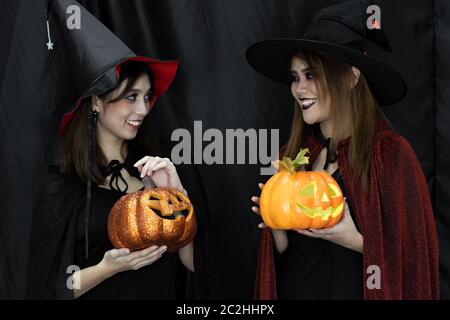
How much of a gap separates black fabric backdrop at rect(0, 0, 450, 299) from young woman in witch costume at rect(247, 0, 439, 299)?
0.62m

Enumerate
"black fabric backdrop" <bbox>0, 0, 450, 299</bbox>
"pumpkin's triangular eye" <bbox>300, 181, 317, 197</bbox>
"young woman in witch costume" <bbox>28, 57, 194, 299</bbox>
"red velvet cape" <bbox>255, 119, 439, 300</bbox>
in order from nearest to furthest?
"pumpkin's triangular eye" <bbox>300, 181, 317, 197</bbox> < "red velvet cape" <bbox>255, 119, 439, 300</bbox> < "young woman in witch costume" <bbox>28, 57, 194, 299</bbox> < "black fabric backdrop" <bbox>0, 0, 450, 299</bbox>

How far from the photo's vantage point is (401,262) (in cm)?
244

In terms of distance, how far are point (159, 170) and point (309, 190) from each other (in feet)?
1.84

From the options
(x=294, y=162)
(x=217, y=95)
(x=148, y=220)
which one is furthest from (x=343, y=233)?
(x=217, y=95)

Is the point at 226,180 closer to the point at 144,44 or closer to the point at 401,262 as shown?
the point at 144,44

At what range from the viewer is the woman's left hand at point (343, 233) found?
2.37m

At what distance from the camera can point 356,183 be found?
8.09ft

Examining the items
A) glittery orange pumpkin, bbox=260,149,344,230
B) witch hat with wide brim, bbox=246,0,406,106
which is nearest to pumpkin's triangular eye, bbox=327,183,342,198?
glittery orange pumpkin, bbox=260,149,344,230

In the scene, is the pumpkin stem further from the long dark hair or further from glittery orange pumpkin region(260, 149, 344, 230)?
the long dark hair

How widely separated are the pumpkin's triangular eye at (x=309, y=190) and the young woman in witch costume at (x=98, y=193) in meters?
0.49

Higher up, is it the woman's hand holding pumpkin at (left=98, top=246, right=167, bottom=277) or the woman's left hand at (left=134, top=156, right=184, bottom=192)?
the woman's left hand at (left=134, top=156, right=184, bottom=192)

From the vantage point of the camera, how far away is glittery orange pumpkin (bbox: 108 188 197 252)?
2.30 meters

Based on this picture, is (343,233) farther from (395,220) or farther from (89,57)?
(89,57)

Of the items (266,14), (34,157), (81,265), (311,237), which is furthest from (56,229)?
(266,14)
